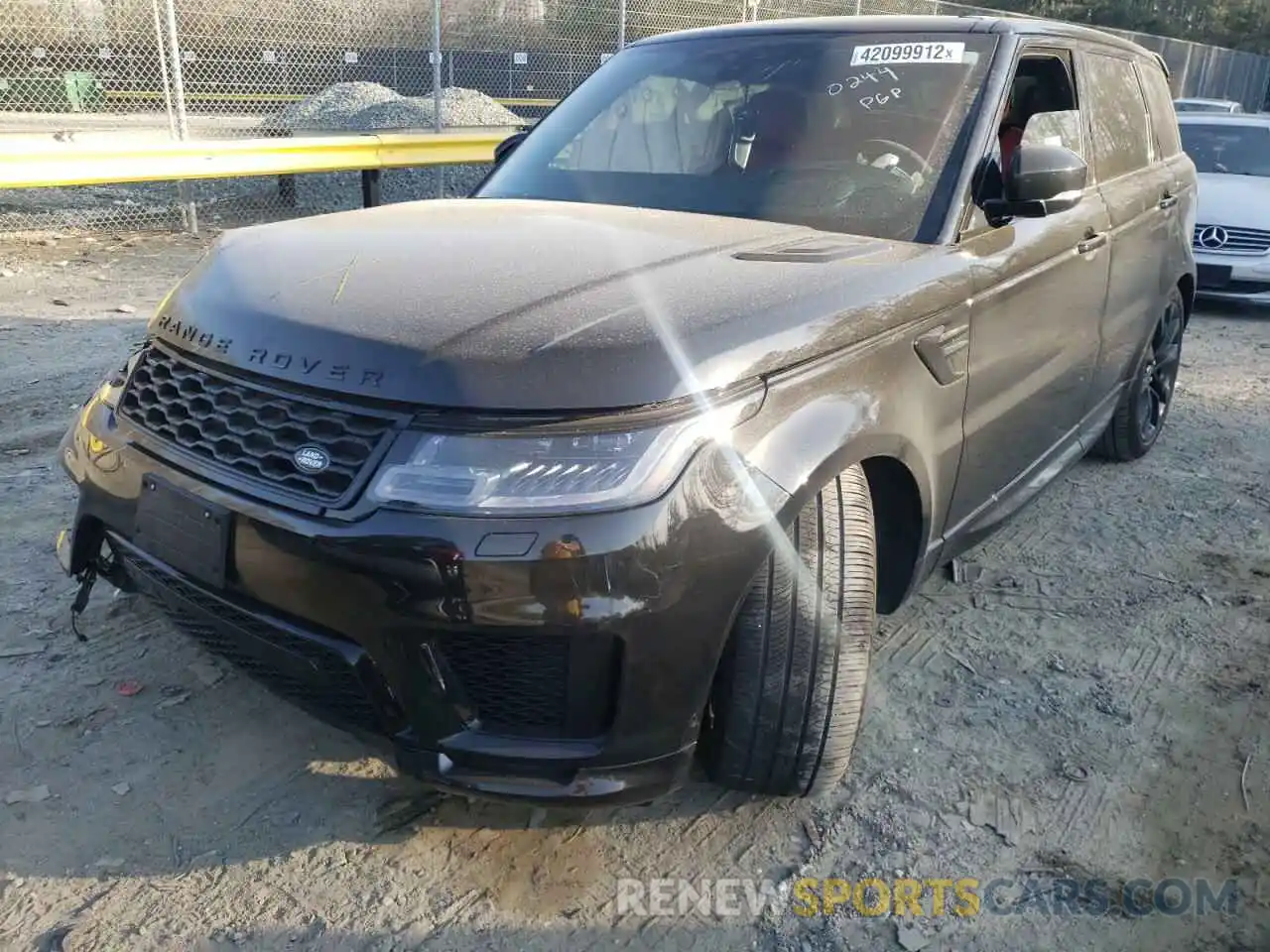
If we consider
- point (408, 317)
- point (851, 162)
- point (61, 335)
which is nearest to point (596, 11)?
point (61, 335)

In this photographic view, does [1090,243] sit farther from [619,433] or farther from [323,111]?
[323,111]

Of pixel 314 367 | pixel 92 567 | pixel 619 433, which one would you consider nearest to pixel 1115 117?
pixel 619 433

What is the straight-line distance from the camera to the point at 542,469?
72.9 inches

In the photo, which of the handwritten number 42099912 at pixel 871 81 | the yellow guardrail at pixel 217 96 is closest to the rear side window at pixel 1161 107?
the handwritten number 42099912 at pixel 871 81

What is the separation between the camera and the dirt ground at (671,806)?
2158mm

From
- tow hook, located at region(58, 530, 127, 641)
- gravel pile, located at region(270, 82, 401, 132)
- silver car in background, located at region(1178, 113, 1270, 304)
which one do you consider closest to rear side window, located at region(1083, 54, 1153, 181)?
tow hook, located at region(58, 530, 127, 641)

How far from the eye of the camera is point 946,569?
374 cm

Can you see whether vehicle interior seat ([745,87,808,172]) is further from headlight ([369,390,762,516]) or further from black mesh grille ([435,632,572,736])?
black mesh grille ([435,632,572,736])

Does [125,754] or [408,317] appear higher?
[408,317]

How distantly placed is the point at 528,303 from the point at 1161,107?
396cm

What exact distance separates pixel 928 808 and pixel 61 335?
19.4 feet

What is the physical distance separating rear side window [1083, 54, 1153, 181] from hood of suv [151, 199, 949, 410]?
1715 millimetres

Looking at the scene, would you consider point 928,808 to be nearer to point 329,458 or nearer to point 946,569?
point 946,569

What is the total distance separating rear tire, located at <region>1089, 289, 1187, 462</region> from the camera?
15.3ft
